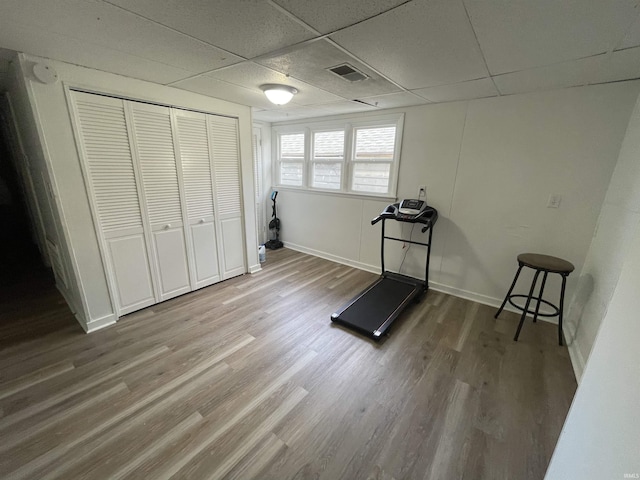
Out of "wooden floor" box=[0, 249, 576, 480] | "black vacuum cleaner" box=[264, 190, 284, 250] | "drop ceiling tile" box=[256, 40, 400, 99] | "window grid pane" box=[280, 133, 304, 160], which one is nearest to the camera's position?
"wooden floor" box=[0, 249, 576, 480]

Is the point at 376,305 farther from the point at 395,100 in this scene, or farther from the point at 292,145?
the point at 292,145

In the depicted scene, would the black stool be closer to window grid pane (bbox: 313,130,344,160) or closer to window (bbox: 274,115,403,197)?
window (bbox: 274,115,403,197)

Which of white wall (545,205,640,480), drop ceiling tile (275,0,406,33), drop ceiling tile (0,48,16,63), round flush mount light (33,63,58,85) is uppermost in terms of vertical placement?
drop ceiling tile (275,0,406,33)

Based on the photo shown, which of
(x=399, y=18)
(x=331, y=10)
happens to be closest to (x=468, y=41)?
(x=399, y=18)

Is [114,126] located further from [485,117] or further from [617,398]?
[485,117]

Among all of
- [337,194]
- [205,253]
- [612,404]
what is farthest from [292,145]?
[612,404]

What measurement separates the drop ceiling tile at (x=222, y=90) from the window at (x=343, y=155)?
125 cm

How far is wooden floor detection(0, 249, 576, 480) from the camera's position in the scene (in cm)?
141

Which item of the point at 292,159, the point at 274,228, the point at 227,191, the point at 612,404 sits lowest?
the point at 274,228

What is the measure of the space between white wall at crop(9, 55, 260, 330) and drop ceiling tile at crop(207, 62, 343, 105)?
77cm

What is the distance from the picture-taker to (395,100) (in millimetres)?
2936

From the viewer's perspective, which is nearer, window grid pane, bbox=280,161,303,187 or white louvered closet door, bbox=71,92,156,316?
white louvered closet door, bbox=71,92,156,316

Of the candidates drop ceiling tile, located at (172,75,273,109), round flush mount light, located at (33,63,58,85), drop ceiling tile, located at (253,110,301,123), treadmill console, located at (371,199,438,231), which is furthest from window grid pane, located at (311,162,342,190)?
round flush mount light, located at (33,63,58,85)

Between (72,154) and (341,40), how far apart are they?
7.60ft
